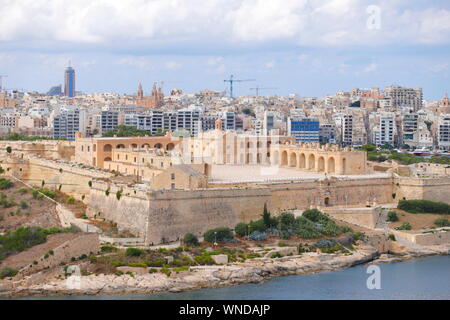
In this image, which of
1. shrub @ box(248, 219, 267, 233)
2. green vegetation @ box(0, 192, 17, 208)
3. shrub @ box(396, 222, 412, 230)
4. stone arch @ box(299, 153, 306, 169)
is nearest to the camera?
shrub @ box(248, 219, 267, 233)

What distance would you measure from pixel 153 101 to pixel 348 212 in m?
60.7

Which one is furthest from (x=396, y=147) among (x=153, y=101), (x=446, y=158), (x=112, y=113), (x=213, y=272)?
(x=213, y=272)

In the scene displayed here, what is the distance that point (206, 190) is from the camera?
28734 mm

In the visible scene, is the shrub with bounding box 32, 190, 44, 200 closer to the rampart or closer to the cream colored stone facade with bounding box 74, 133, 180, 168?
the rampart

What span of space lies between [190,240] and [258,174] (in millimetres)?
7660

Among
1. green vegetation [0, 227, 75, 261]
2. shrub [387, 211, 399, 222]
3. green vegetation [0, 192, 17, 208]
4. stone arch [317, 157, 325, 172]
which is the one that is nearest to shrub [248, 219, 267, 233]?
shrub [387, 211, 399, 222]

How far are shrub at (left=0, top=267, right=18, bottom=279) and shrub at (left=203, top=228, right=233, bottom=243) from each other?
17.7 ft

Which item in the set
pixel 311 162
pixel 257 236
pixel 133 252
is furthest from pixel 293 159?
pixel 133 252

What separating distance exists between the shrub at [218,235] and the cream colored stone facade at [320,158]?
28.0 ft

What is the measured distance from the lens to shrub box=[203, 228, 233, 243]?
90.8ft

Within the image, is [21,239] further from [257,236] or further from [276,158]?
[276,158]

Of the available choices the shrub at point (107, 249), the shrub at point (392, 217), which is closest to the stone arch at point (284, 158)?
the shrub at point (392, 217)

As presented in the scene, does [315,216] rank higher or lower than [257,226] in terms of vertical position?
higher
